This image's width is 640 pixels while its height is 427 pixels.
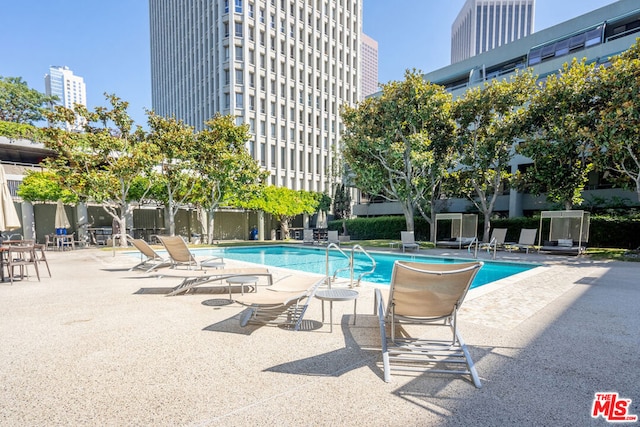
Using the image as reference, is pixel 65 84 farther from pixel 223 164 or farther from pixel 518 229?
pixel 518 229

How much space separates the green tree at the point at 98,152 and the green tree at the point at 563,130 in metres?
18.4

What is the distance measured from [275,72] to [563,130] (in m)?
28.9

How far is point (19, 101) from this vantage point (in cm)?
3469

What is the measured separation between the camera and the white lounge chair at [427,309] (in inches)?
113

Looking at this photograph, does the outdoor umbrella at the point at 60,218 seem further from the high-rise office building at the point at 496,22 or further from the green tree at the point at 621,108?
the high-rise office building at the point at 496,22

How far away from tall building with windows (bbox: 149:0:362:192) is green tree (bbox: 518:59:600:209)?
16737 mm

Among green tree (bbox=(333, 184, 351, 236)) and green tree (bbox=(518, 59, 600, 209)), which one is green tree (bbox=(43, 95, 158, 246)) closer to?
green tree (bbox=(333, 184, 351, 236))

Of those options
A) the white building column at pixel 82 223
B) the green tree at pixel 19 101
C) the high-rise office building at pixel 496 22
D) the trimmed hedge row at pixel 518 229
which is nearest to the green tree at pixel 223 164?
the white building column at pixel 82 223

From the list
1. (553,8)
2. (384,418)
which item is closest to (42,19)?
(384,418)

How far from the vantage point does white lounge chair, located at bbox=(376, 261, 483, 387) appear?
288cm

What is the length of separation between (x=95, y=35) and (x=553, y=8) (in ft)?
123

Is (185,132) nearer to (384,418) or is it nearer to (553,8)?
(384,418)

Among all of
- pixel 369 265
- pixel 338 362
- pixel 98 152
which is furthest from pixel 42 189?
pixel 338 362

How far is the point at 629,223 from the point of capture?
14406 millimetres
